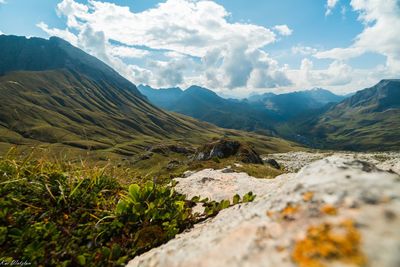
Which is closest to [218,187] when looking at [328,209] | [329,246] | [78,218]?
[78,218]

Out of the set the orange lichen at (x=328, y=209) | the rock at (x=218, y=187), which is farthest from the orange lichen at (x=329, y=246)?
the rock at (x=218, y=187)

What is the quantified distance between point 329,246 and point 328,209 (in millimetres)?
563

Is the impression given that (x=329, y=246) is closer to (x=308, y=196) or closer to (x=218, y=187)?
(x=308, y=196)

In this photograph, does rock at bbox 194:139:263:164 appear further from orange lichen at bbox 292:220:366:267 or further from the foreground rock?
orange lichen at bbox 292:220:366:267

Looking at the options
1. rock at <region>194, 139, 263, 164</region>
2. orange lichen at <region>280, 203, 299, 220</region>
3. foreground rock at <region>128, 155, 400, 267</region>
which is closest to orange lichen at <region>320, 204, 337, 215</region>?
foreground rock at <region>128, 155, 400, 267</region>

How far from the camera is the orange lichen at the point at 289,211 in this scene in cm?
367

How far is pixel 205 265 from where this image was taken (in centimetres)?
351

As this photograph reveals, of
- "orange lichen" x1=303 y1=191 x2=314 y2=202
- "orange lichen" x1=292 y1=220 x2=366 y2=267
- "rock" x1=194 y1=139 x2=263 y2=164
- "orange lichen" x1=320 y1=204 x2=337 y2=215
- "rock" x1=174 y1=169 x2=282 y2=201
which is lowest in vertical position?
"rock" x1=194 y1=139 x2=263 y2=164

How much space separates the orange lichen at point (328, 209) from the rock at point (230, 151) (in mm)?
46625

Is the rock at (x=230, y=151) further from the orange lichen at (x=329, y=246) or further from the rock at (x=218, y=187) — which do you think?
the orange lichen at (x=329, y=246)

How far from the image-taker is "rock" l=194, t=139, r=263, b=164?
5231 centimetres

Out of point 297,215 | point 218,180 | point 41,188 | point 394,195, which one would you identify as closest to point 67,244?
point 41,188

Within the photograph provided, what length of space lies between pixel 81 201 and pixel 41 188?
2.95 feet

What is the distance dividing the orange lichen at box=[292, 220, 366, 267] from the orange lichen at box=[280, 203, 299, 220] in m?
0.41
